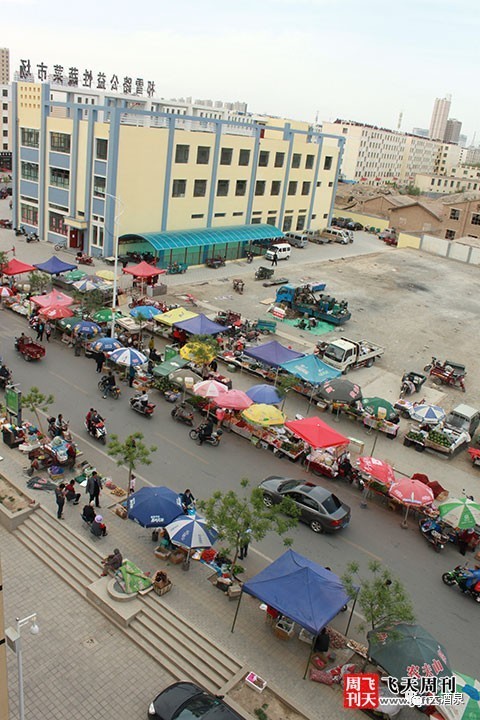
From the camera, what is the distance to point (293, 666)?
14.0m

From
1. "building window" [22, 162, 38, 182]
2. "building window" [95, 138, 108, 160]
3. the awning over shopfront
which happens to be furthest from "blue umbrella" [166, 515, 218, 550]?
"building window" [22, 162, 38, 182]

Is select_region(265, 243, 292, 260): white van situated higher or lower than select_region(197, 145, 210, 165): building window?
lower

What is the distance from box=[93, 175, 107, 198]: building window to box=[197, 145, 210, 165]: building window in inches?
351

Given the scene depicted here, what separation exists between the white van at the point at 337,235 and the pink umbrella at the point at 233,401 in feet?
156

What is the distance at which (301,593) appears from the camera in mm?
13977

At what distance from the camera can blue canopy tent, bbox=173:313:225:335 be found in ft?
99.0

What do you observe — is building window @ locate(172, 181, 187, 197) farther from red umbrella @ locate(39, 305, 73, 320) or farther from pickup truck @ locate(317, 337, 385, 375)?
pickup truck @ locate(317, 337, 385, 375)

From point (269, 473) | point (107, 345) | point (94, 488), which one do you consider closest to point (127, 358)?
point (107, 345)

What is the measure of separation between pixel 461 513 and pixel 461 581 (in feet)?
7.09

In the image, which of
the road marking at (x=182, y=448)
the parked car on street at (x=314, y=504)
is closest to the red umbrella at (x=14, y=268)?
the road marking at (x=182, y=448)

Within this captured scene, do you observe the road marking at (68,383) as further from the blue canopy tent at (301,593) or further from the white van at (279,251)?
the white van at (279,251)

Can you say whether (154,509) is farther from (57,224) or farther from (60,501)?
(57,224)

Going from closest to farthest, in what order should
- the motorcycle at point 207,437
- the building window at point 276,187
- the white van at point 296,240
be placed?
the motorcycle at point 207,437, the building window at point 276,187, the white van at point 296,240

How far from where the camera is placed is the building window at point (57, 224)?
160 feet
